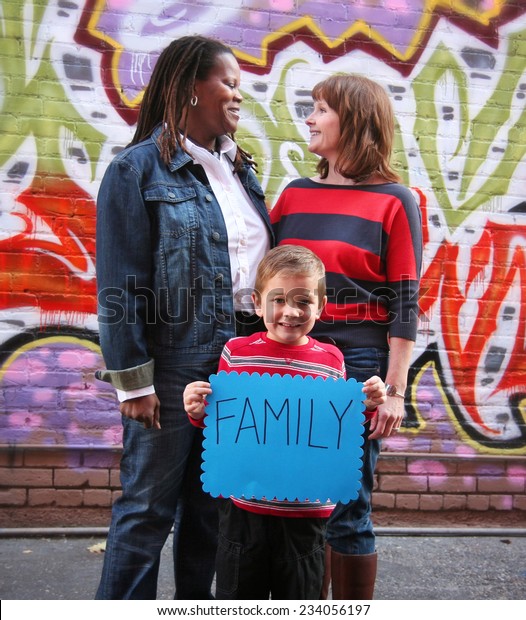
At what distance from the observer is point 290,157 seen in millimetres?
3621

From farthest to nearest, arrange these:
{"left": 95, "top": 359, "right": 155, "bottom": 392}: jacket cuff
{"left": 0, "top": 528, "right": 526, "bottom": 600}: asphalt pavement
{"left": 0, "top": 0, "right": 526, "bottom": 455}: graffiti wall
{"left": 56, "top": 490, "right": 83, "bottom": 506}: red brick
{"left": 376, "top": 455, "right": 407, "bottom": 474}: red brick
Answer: {"left": 376, "top": 455, "right": 407, "bottom": 474}: red brick
{"left": 56, "top": 490, "right": 83, "bottom": 506}: red brick
{"left": 0, "top": 0, "right": 526, "bottom": 455}: graffiti wall
{"left": 0, "top": 528, "right": 526, "bottom": 600}: asphalt pavement
{"left": 95, "top": 359, "right": 155, "bottom": 392}: jacket cuff

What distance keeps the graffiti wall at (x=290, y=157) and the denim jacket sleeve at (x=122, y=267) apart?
151 centimetres

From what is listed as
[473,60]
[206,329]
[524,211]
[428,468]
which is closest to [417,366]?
[428,468]

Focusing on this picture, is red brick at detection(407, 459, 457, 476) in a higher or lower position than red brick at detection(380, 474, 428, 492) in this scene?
higher

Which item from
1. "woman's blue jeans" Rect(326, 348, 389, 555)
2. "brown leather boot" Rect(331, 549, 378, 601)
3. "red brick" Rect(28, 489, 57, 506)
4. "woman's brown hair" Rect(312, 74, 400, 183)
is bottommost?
"red brick" Rect(28, 489, 57, 506)

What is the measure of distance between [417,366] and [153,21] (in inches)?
84.2

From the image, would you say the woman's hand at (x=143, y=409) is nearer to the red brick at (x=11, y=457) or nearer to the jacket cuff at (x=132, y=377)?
the jacket cuff at (x=132, y=377)

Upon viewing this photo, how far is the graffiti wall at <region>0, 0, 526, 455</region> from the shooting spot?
11.3 ft

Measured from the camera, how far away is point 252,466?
1.91 metres

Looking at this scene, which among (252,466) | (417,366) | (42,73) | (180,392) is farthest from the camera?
(417,366)

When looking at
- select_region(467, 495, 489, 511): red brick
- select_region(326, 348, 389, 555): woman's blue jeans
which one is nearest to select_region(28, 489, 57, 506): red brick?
select_region(326, 348, 389, 555): woman's blue jeans

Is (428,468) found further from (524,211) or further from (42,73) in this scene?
(42,73)

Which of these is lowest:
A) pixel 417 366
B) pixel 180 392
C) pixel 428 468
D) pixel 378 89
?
pixel 428 468

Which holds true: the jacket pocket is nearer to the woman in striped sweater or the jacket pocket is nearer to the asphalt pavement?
the woman in striped sweater
